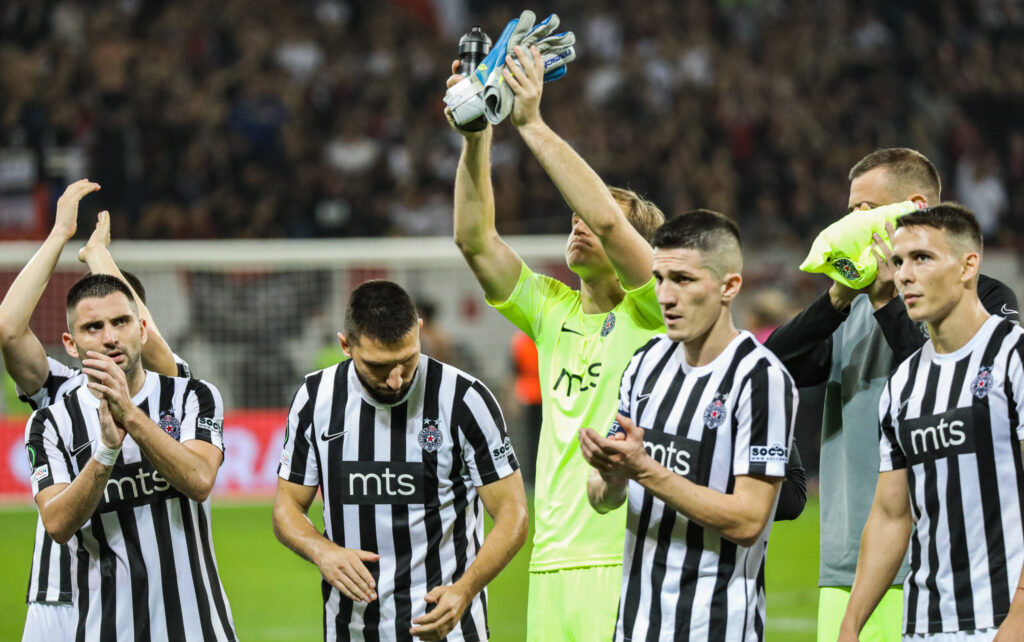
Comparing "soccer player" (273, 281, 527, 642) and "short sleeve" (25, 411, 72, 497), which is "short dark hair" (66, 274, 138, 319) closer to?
"short sleeve" (25, 411, 72, 497)

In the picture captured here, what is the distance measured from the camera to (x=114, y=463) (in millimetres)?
4414

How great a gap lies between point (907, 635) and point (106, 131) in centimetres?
1516

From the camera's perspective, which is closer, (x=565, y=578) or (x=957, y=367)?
(x=957, y=367)

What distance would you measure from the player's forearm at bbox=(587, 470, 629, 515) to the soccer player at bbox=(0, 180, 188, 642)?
2026mm

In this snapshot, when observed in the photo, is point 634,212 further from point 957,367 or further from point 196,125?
point 196,125

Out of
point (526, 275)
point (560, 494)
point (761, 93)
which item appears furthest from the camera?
point (761, 93)

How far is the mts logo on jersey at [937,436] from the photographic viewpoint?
12.6 ft

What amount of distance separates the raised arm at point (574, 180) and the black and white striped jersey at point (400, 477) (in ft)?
2.42

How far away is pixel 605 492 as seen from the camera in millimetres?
3895

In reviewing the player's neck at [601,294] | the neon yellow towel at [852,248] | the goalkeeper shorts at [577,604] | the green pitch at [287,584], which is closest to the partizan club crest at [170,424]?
the goalkeeper shorts at [577,604]

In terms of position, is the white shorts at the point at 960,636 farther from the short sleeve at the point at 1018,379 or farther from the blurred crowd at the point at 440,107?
the blurred crowd at the point at 440,107

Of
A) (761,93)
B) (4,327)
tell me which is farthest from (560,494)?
(761,93)

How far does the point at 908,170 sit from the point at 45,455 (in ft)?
11.0

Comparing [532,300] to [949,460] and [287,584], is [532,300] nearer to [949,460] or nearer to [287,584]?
[949,460]
